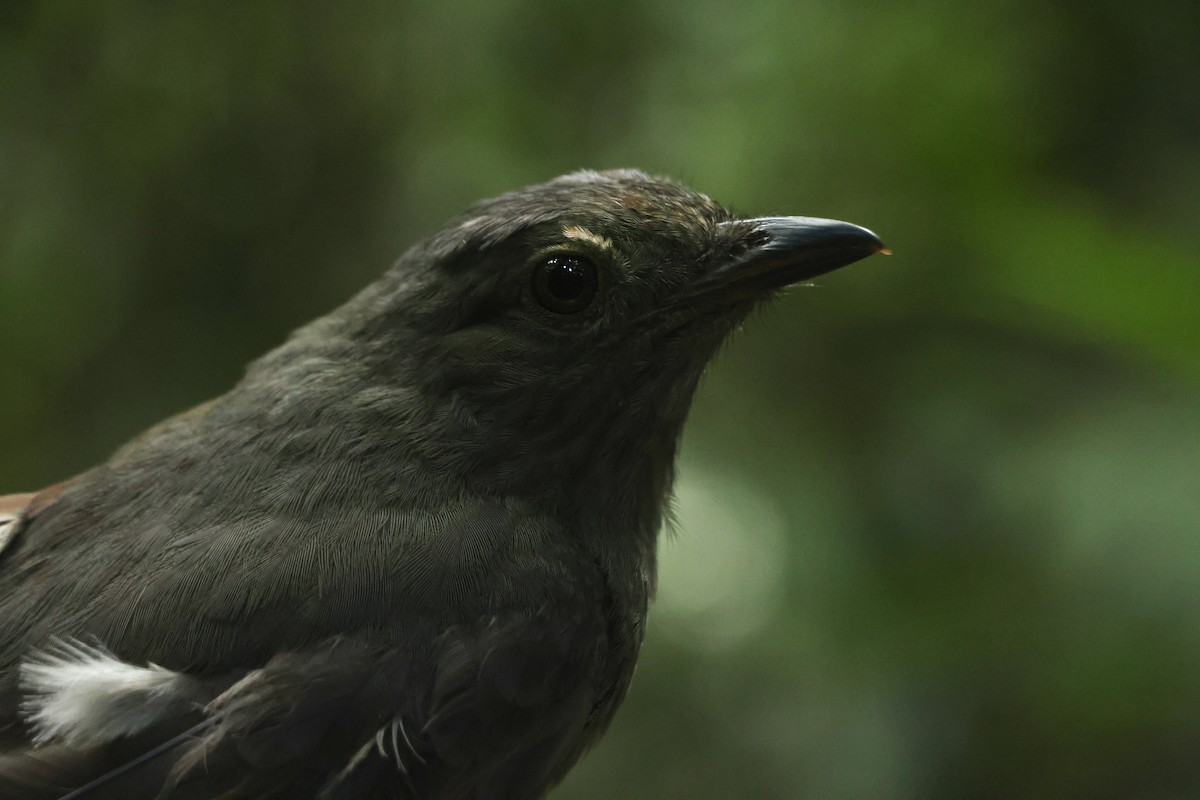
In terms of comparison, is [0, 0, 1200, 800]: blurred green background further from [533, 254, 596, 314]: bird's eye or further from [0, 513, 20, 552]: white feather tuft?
[0, 513, 20, 552]: white feather tuft

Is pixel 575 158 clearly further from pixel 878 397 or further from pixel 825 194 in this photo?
pixel 878 397

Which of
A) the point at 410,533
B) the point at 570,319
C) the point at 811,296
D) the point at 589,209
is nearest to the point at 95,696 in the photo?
the point at 410,533

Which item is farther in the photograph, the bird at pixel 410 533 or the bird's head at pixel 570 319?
the bird's head at pixel 570 319

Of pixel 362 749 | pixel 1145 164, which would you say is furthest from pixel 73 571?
pixel 1145 164

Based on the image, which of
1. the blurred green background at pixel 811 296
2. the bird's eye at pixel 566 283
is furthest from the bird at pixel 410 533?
the blurred green background at pixel 811 296

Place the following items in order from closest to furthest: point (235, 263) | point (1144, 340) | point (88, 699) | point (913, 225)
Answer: point (88, 699) → point (1144, 340) → point (913, 225) → point (235, 263)

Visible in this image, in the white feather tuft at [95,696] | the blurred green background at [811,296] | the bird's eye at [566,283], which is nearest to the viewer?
the white feather tuft at [95,696]

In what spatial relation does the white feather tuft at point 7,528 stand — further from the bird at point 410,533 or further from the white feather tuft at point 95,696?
the white feather tuft at point 95,696
